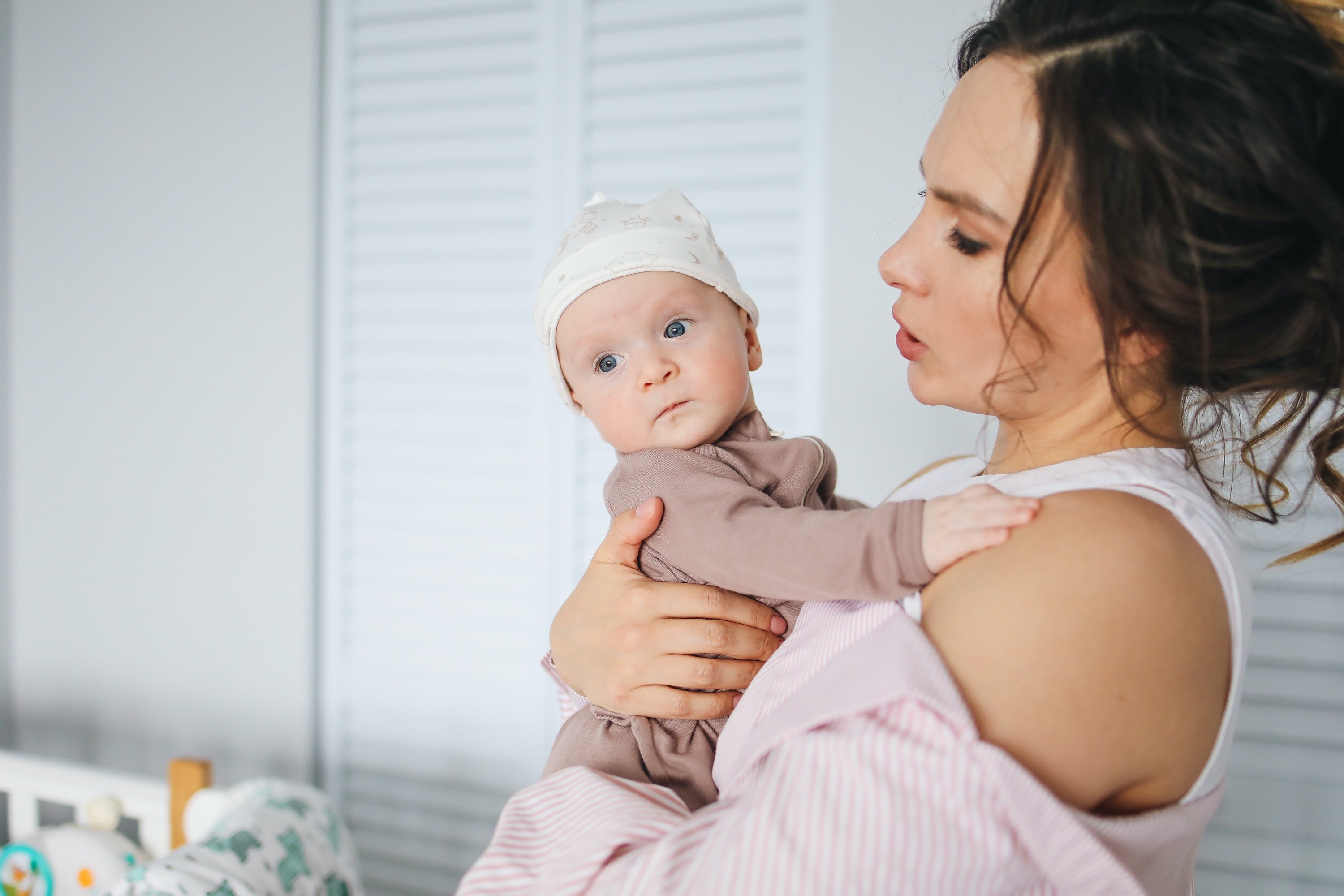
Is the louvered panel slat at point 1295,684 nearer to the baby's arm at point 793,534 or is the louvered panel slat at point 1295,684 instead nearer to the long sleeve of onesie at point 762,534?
Answer: the long sleeve of onesie at point 762,534

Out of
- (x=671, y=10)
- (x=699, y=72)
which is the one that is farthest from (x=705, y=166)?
(x=671, y=10)

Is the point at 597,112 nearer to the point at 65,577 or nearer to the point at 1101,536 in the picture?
the point at 1101,536

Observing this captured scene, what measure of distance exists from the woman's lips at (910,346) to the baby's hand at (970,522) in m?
0.20

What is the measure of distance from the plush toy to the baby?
Result: 4.46 ft

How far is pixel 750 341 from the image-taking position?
1157 mm

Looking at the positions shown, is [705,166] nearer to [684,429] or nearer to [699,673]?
[684,429]

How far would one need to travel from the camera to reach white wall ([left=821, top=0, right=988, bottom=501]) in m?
1.76

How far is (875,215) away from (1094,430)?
1078mm

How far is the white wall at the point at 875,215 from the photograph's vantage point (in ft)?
5.78

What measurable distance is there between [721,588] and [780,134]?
130cm

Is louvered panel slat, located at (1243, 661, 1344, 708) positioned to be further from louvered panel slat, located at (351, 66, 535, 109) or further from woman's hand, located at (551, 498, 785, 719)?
louvered panel slat, located at (351, 66, 535, 109)

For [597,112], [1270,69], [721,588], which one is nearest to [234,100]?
[597,112]

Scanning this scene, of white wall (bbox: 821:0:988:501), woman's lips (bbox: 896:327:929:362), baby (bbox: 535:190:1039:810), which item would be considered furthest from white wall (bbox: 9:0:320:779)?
woman's lips (bbox: 896:327:929:362)

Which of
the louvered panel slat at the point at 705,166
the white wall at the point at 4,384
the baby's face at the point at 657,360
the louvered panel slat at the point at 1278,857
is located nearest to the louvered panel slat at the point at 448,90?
the louvered panel slat at the point at 705,166
